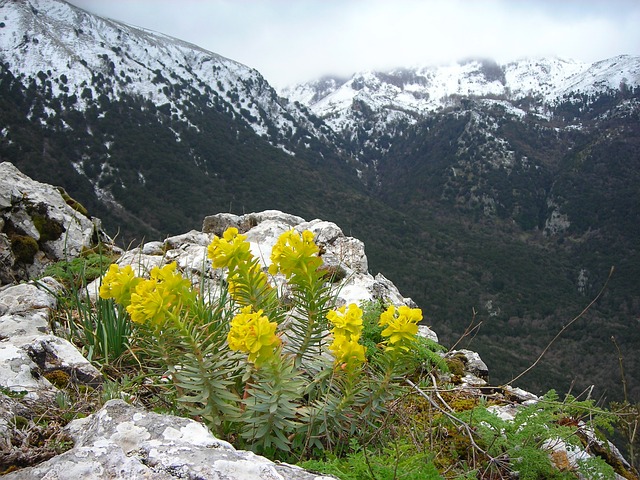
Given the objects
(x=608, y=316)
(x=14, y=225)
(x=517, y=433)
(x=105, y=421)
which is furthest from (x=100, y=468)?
(x=608, y=316)

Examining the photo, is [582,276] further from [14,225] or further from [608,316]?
[14,225]

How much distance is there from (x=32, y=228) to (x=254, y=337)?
261 inches

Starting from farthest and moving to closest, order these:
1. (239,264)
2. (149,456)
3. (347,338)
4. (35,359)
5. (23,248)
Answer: (23,248), (35,359), (239,264), (347,338), (149,456)

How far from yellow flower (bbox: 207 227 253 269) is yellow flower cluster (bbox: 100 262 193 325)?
22cm

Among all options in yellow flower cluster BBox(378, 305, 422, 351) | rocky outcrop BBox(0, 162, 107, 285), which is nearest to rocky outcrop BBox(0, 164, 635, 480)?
yellow flower cluster BBox(378, 305, 422, 351)

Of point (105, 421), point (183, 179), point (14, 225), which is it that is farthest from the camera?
point (183, 179)

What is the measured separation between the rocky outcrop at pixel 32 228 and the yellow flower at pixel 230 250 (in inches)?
189

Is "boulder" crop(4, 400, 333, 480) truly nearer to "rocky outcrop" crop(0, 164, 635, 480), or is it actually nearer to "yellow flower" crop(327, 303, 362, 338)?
"rocky outcrop" crop(0, 164, 635, 480)

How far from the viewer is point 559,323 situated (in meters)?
82.8

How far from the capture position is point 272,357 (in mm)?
1921

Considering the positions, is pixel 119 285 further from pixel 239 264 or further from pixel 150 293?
pixel 239 264

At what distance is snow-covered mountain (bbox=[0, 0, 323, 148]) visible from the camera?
253 ft

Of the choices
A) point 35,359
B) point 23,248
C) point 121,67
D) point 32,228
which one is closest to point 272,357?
→ point 35,359

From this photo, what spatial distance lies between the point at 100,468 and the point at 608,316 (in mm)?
101636
